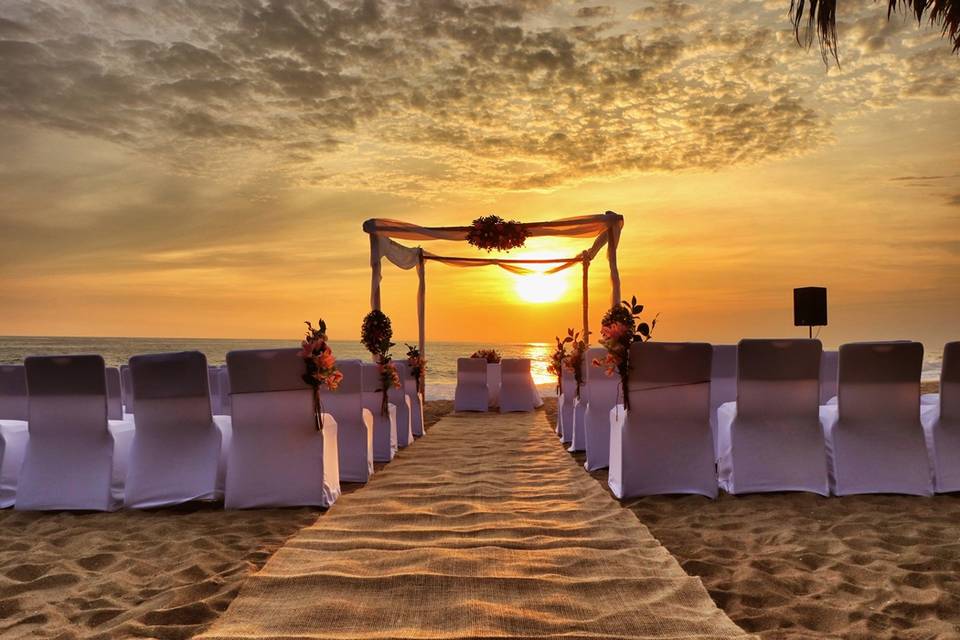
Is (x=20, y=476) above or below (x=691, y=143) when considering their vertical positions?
below

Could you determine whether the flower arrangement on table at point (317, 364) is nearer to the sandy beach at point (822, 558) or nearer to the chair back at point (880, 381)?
the sandy beach at point (822, 558)

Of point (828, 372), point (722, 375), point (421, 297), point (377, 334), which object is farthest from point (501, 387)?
point (828, 372)

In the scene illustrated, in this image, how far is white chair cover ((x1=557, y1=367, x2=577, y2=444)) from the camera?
8.46 metres

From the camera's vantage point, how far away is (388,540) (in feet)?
11.6

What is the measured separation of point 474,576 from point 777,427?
287 cm

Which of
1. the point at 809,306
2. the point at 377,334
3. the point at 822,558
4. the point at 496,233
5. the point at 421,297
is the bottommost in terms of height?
the point at 822,558

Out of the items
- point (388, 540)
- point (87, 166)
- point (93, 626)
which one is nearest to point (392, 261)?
point (87, 166)

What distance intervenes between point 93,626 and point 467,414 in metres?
9.84

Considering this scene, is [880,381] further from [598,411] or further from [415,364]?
[415,364]

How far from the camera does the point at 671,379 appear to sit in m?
4.89

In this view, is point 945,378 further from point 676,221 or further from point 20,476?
point 676,221

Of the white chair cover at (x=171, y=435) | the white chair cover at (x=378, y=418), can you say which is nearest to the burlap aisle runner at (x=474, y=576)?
the white chair cover at (x=171, y=435)

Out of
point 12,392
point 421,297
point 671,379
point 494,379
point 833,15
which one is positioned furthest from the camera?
point 494,379

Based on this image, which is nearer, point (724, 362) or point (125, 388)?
point (724, 362)
